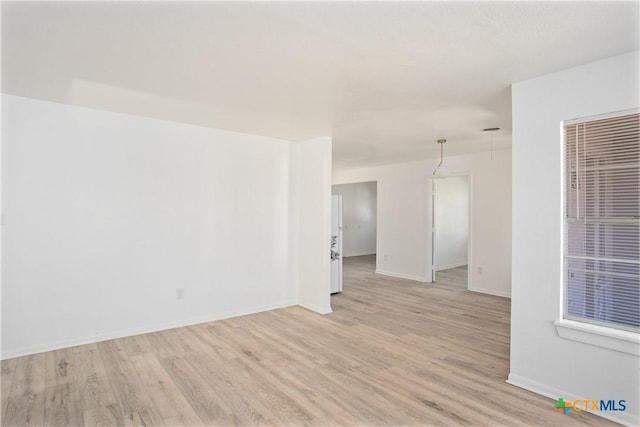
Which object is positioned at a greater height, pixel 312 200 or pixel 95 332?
pixel 312 200

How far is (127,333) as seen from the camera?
3.76 m

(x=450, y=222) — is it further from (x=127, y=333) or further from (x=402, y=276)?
(x=127, y=333)

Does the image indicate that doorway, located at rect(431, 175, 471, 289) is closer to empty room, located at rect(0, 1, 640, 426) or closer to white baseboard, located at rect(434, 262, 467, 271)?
white baseboard, located at rect(434, 262, 467, 271)

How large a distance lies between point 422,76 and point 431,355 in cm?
251

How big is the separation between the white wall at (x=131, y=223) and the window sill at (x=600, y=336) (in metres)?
2.82

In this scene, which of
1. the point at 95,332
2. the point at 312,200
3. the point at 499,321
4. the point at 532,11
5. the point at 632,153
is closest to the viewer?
the point at 532,11

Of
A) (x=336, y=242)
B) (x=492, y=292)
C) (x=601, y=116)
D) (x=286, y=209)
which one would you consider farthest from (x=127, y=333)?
(x=492, y=292)

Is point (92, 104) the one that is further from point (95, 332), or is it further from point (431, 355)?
point (431, 355)

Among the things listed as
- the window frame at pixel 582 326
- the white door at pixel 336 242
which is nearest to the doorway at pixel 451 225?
the white door at pixel 336 242

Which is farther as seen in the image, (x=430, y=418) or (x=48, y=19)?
(x=430, y=418)

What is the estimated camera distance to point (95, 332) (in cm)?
358

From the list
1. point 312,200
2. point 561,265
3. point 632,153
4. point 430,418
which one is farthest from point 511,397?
point 312,200

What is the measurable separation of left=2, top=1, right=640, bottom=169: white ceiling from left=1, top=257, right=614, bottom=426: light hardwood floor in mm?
2393

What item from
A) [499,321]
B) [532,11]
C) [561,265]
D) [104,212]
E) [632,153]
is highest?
[532,11]
